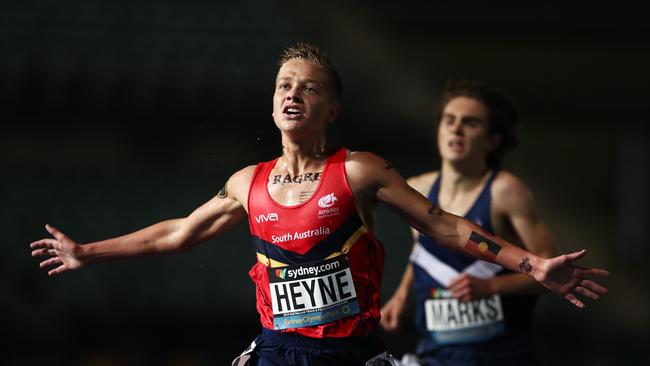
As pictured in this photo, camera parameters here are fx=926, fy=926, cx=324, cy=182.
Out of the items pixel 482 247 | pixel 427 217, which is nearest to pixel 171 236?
pixel 427 217

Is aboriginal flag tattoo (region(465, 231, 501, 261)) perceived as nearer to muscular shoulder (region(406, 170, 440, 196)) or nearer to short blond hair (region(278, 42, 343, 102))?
short blond hair (region(278, 42, 343, 102))

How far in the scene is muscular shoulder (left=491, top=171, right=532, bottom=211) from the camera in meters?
5.21

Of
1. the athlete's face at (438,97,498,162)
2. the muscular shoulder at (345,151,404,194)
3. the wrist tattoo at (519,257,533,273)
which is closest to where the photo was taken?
the wrist tattoo at (519,257,533,273)

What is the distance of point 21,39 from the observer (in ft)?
42.7

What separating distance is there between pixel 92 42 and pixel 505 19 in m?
7.13

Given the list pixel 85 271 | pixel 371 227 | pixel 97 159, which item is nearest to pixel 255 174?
pixel 371 227

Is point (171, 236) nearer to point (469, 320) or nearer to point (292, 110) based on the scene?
point (292, 110)

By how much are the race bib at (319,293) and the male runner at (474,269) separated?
1.28m

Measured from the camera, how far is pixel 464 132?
564cm

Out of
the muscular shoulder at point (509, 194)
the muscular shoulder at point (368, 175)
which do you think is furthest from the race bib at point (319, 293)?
the muscular shoulder at point (509, 194)

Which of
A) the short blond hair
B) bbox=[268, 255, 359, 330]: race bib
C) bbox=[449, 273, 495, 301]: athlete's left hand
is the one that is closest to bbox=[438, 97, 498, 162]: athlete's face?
bbox=[449, 273, 495, 301]: athlete's left hand

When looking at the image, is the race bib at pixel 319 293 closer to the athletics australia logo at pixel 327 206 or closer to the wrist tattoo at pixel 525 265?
the athletics australia logo at pixel 327 206

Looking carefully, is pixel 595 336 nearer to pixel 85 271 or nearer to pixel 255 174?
pixel 85 271

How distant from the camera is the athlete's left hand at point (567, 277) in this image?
361cm
